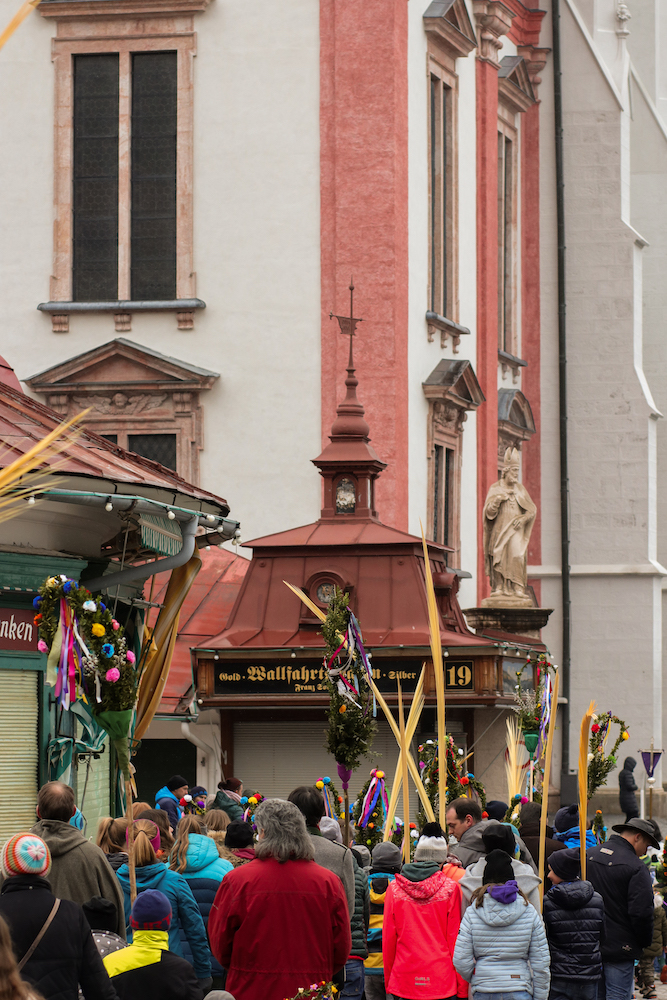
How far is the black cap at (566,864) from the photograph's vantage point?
9.13 m

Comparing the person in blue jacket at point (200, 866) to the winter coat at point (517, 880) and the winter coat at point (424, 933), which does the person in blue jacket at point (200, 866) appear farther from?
the winter coat at point (517, 880)

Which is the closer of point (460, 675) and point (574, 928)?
point (574, 928)

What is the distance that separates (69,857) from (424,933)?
184 centimetres

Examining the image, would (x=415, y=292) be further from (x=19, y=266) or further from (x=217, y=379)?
(x=19, y=266)

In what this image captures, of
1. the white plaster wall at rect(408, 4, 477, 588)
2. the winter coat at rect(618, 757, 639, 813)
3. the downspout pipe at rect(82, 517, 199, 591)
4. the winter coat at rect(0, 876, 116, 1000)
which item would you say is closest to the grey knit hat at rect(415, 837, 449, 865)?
the winter coat at rect(0, 876, 116, 1000)

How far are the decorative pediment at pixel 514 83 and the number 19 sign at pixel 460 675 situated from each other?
1823 centimetres

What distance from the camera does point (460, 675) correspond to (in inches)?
795

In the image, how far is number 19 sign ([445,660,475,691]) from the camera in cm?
2011

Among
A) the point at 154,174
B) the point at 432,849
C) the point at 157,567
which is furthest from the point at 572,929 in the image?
the point at 154,174

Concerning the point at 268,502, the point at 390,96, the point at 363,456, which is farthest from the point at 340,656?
the point at 390,96

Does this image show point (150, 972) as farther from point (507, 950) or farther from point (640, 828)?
point (640, 828)

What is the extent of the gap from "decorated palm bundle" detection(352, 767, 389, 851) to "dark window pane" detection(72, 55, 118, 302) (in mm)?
16342

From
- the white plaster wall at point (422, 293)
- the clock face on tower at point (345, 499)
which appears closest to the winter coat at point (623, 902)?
the clock face on tower at point (345, 499)

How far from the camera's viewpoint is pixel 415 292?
92.6ft
